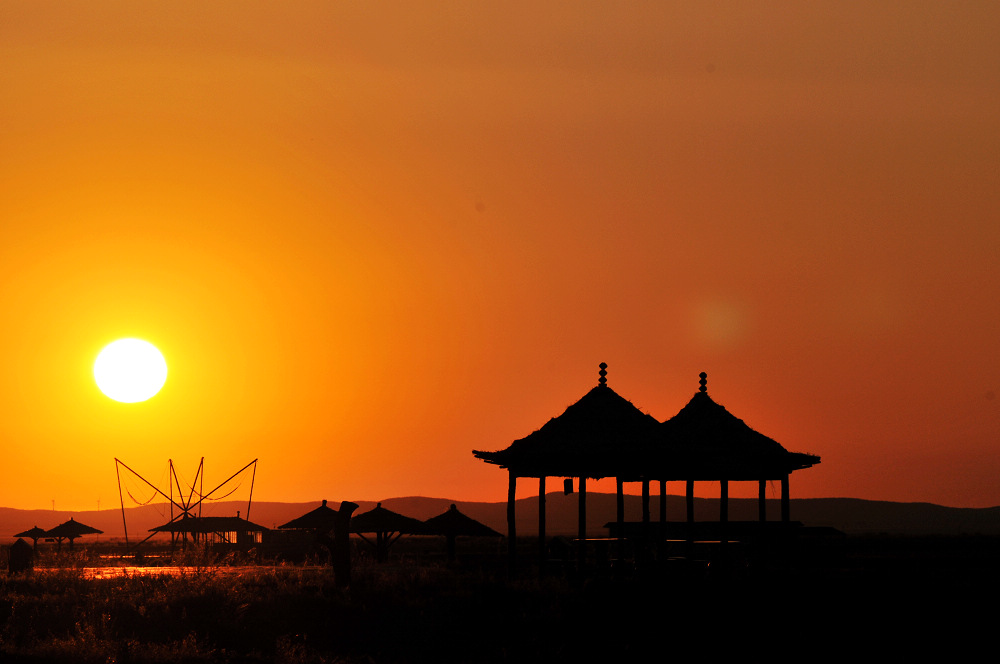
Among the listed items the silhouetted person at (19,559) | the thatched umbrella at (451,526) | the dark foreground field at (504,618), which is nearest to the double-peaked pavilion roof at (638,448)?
the dark foreground field at (504,618)

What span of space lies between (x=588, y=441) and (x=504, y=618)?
5.98 m

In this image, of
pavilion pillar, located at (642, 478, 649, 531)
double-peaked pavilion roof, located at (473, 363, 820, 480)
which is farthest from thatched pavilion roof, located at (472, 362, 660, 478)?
pavilion pillar, located at (642, 478, 649, 531)

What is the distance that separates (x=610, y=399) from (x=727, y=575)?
5.02 meters

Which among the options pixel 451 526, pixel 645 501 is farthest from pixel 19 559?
pixel 451 526

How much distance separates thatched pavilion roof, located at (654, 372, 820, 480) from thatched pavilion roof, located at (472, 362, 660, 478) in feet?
2.23

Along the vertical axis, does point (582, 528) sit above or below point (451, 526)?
above

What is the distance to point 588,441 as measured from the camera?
3000 cm

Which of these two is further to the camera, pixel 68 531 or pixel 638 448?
pixel 68 531

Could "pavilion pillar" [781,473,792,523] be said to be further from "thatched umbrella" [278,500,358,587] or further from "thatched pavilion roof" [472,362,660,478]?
"thatched umbrella" [278,500,358,587]

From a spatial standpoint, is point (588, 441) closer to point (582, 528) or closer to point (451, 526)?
point (582, 528)

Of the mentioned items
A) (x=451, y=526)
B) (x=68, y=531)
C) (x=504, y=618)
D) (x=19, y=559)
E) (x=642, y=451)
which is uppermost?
(x=642, y=451)

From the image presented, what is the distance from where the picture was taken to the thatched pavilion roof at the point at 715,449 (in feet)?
97.7

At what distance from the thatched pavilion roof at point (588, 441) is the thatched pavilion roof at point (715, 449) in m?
0.68

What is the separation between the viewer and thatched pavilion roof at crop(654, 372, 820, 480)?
29.8 metres
